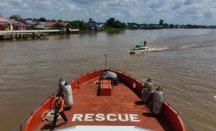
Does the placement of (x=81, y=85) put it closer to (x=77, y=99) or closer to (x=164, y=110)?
(x=77, y=99)

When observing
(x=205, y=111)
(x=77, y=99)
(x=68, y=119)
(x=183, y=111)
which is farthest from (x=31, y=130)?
(x=205, y=111)

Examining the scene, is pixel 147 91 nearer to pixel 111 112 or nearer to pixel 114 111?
pixel 114 111

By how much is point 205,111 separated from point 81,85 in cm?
867

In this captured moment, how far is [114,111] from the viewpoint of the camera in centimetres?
841

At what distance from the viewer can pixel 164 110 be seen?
7898 mm

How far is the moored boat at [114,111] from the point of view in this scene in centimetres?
692

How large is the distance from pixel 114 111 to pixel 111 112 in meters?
0.18

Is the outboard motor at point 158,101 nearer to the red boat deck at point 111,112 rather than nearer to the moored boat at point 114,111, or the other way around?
the moored boat at point 114,111

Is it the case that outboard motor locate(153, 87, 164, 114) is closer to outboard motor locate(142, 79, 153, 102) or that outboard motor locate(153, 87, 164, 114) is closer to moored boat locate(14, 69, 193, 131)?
moored boat locate(14, 69, 193, 131)

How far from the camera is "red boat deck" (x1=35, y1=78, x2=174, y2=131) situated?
7.34 m

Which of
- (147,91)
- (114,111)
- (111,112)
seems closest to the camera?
(111,112)

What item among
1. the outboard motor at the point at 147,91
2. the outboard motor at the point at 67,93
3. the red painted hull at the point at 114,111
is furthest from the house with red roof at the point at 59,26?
the outboard motor at the point at 147,91

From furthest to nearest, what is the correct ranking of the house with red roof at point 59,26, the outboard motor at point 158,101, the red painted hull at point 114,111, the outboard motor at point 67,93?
the house with red roof at point 59,26, the outboard motor at point 67,93, the outboard motor at point 158,101, the red painted hull at point 114,111

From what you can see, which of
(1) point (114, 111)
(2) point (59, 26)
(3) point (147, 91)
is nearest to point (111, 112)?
(1) point (114, 111)
